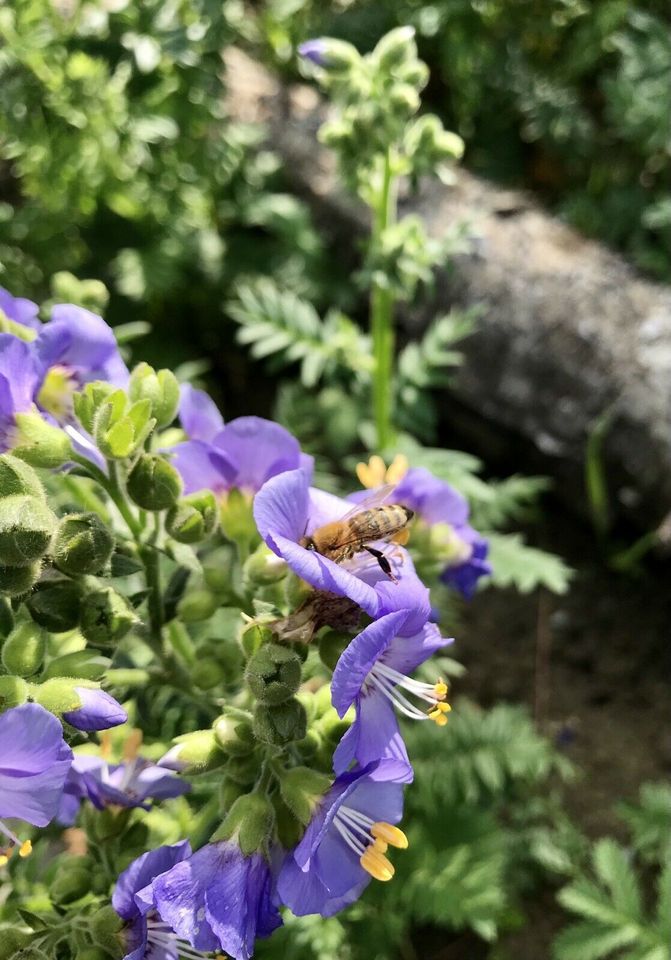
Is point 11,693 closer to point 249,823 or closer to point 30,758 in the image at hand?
point 30,758

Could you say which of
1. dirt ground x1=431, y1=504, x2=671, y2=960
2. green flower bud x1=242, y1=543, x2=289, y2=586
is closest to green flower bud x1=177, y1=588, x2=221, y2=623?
green flower bud x1=242, y1=543, x2=289, y2=586

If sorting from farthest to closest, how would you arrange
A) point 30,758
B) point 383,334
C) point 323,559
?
point 383,334 → point 323,559 → point 30,758

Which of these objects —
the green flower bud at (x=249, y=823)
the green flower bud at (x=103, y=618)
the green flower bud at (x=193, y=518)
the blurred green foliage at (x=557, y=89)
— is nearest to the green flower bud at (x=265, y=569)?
the green flower bud at (x=193, y=518)

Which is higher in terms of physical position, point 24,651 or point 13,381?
point 13,381

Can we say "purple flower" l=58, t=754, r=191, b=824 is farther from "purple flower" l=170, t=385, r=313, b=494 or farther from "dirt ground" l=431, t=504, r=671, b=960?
"dirt ground" l=431, t=504, r=671, b=960

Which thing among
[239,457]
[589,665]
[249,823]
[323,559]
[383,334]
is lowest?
[589,665]

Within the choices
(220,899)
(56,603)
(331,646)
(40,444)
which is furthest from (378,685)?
(40,444)

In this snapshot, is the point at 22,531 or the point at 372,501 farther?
the point at 372,501
